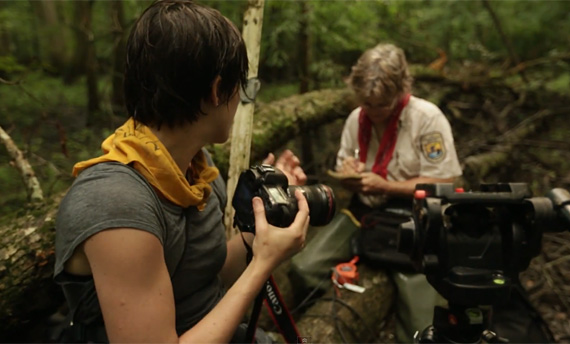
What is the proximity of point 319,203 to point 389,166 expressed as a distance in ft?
5.04

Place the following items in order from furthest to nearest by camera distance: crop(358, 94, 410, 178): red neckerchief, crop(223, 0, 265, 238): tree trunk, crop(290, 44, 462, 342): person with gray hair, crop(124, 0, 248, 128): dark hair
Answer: crop(358, 94, 410, 178): red neckerchief → crop(290, 44, 462, 342): person with gray hair → crop(223, 0, 265, 238): tree trunk → crop(124, 0, 248, 128): dark hair

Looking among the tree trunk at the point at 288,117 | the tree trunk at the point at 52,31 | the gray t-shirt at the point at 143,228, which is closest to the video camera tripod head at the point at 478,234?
the gray t-shirt at the point at 143,228

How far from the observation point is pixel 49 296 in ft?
5.88

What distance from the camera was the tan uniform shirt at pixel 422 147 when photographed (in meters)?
2.67

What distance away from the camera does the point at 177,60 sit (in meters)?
1.16

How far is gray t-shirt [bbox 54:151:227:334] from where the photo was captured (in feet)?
3.45

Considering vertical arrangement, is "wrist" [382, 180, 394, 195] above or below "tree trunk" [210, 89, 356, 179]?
below

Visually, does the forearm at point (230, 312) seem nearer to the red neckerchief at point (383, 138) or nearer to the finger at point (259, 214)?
the finger at point (259, 214)

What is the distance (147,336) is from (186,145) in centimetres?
60

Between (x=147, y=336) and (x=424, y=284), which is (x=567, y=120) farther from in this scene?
(x=147, y=336)

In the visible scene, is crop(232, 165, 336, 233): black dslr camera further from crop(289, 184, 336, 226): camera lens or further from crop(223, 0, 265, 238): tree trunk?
crop(223, 0, 265, 238): tree trunk

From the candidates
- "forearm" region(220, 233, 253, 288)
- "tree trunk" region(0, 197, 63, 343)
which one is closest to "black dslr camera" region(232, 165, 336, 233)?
"forearm" region(220, 233, 253, 288)

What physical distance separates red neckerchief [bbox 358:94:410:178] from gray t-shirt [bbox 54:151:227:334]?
5.12 ft

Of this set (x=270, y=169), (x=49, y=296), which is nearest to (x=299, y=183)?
(x=270, y=169)
